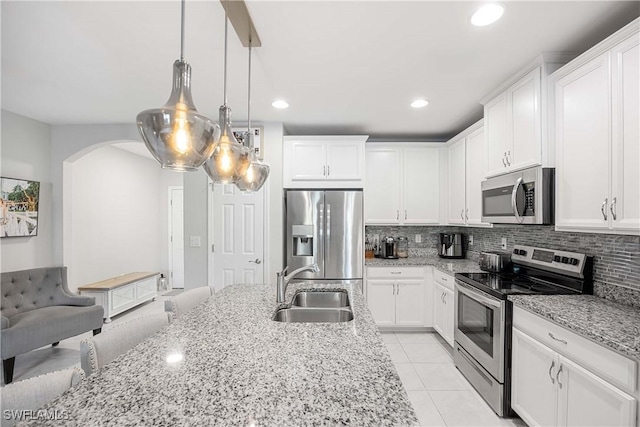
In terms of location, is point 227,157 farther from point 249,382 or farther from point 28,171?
point 28,171

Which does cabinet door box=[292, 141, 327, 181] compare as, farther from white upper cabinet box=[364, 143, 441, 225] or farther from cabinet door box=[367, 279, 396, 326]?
cabinet door box=[367, 279, 396, 326]

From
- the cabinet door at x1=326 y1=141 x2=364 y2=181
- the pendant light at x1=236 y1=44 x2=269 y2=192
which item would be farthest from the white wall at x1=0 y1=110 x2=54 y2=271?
the cabinet door at x1=326 y1=141 x2=364 y2=181

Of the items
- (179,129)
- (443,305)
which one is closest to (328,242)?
(443,305)

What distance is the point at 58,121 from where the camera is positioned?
361 cm

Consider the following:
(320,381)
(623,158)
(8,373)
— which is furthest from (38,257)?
(623,158)

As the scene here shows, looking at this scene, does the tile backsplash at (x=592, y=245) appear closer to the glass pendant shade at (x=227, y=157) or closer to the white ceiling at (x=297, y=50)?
the white ceiling at (x=297, y=50)

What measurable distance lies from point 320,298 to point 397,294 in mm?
1625

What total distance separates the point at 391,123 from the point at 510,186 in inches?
65.0

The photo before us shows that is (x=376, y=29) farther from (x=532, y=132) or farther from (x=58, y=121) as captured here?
(x=58, y=121)

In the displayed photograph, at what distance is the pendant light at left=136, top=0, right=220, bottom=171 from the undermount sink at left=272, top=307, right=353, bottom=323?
1.18 meters

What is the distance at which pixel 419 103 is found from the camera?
2.93m

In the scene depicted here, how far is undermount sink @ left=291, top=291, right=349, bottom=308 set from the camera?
86.7 inches

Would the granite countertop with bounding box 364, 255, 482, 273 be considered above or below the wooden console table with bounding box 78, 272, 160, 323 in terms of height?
above

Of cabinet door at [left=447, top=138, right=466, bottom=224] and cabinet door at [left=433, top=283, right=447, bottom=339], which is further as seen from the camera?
cabinet door at [left=447, top=138, right=466, bottom=224]
